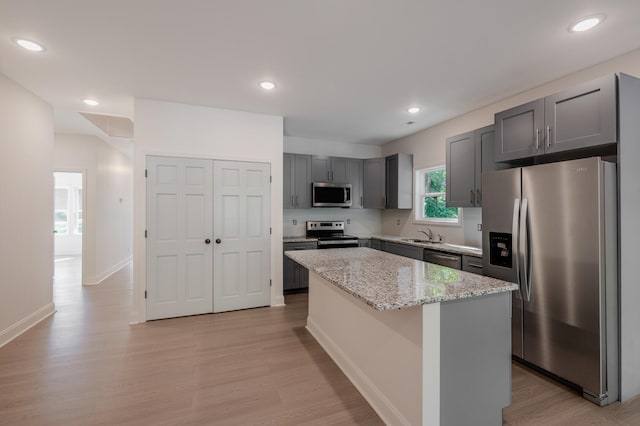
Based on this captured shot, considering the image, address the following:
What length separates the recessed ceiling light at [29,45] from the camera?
2.32 meters

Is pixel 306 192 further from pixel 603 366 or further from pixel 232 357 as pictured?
pixel 603 366

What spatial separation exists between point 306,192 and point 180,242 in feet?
7.18

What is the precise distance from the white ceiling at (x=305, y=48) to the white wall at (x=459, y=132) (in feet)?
0.39

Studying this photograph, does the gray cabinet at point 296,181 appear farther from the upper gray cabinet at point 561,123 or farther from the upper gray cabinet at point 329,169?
the upper gray cabinet at point 561,123

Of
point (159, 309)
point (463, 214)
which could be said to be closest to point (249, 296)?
point (159, 309)

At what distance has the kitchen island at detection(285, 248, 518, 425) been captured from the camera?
1571mm

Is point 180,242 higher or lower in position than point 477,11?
lower

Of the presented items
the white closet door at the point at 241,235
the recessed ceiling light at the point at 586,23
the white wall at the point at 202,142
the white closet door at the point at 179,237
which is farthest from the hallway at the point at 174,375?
the recessed ceiling light at the point at 586,23

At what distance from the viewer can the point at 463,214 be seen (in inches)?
159

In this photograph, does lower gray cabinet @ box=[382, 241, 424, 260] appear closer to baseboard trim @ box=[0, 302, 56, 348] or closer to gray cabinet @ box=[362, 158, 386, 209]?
gray cabinet @ box=[362, 158, 386, 209]

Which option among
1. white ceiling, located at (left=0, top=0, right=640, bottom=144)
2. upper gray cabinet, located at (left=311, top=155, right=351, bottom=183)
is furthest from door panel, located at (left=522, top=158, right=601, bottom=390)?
upper gray cabinet, located at (left=311, top=155, right=351, bottom=183)

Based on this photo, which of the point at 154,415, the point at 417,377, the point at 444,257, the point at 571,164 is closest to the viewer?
the point at 417,377

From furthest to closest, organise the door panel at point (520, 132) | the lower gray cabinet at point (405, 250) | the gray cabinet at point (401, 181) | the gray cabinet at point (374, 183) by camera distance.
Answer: the gray cabinet at point (374, 183) < the gray cabinet at point (401, 181) < the lower gray cabinet at point (405, 250) < the door panel at point (520, 132)

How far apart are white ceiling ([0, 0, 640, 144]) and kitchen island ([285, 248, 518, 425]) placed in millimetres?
A: 1779
